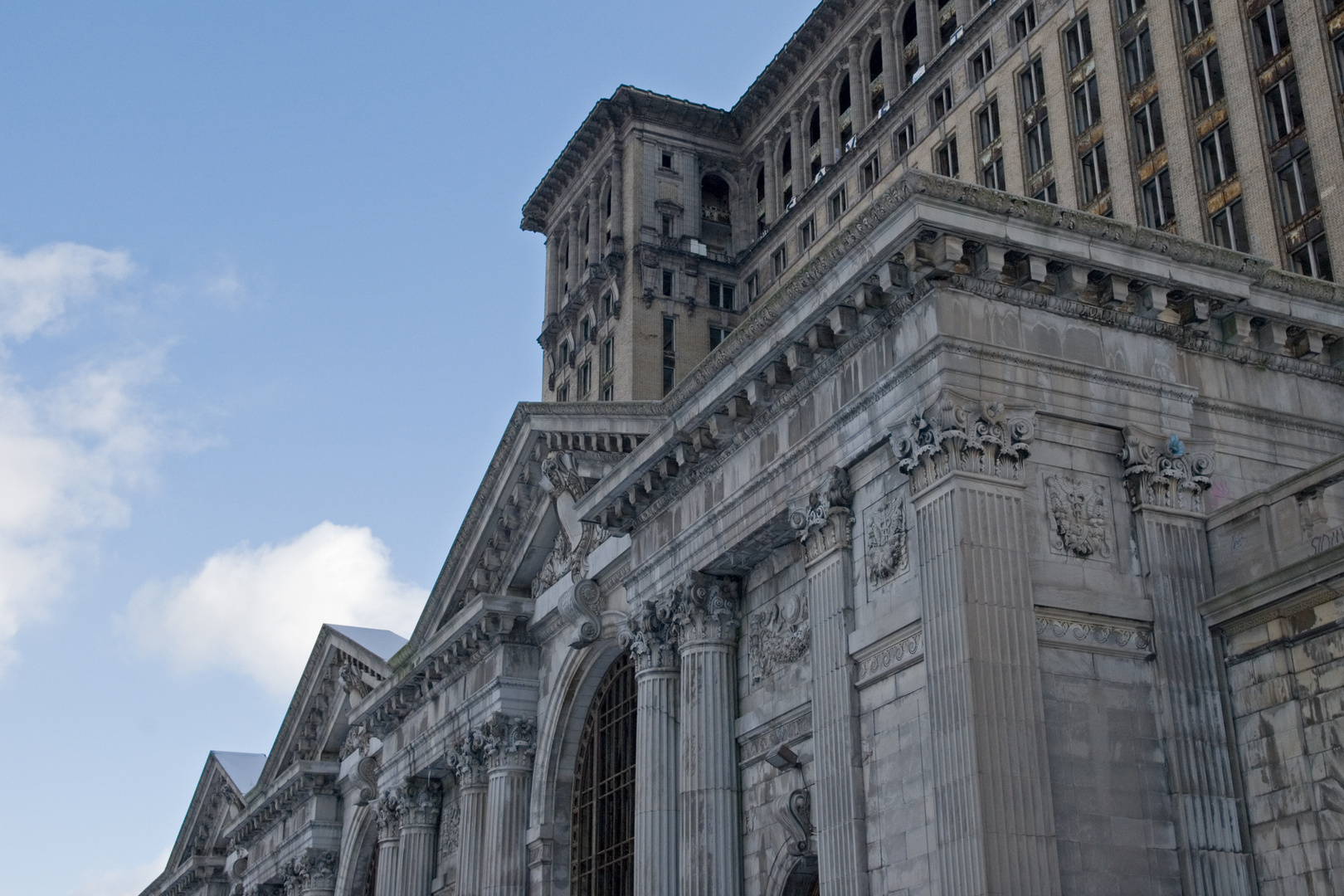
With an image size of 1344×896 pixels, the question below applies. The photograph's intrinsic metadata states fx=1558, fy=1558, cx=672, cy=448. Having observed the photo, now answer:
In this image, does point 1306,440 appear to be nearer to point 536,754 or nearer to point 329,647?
point 536,754

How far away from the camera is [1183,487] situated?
2173 cm

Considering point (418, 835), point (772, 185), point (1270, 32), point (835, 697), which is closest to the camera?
point (835, 697)

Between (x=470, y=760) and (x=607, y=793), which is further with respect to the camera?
(x=470, y=760)

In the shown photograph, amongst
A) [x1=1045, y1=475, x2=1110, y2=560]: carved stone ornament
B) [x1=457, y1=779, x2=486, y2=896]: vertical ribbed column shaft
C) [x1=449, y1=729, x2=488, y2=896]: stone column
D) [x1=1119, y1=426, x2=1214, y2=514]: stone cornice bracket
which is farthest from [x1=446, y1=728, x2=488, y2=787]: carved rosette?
[x1=1119, y1=426, x2=1214, y2=514]: stone cornice bracket

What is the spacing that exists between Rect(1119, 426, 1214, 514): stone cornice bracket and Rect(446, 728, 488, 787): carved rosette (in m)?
18.6

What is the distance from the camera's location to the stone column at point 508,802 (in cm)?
3381

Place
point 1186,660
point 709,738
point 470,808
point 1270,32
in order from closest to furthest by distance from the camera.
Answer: point 1186,660, point 709,738, point 470,808, point 1270,32

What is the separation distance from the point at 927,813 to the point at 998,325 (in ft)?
22.0

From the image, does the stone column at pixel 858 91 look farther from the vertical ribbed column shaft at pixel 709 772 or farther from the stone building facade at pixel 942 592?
the vertical ribbed column shaft at pixel 709 772

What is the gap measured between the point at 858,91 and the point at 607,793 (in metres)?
44.8

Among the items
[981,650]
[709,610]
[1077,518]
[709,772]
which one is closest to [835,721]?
[981,650]

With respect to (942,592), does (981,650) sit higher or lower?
lower

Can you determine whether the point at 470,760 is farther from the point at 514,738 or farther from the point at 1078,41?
the point at 1078,41

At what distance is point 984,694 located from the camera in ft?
62.3
